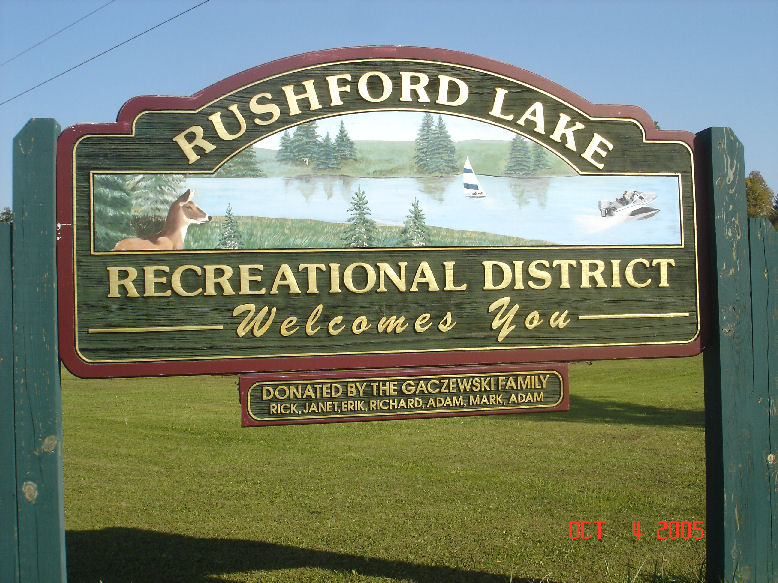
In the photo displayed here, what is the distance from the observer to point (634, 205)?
4.48 metres

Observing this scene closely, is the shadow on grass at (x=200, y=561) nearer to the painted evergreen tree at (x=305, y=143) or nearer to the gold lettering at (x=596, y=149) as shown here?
the gold lettering at (x=596, y=149)

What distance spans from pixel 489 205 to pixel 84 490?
6587mm

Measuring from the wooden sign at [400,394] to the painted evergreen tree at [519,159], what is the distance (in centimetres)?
110

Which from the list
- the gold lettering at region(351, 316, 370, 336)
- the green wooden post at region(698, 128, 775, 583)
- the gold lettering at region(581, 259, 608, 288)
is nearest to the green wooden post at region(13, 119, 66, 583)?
the gold lettering at region(351, 316, 370, 336)

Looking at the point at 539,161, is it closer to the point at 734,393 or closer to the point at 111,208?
the point at 734,393

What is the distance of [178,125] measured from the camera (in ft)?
13.4

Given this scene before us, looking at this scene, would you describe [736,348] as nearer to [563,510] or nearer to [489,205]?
[489,205]

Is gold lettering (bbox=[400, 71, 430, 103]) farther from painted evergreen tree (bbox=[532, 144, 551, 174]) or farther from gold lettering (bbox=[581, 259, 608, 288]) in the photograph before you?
gold lettering (bbox=[581, 259, 608, 288])

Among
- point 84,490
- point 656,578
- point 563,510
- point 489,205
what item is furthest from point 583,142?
point 84,490

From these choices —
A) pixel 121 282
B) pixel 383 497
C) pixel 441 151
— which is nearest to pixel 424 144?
pixel 441 151

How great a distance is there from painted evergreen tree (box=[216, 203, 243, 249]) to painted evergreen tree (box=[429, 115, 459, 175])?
1113mm

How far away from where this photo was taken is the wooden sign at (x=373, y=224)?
13.2 ft

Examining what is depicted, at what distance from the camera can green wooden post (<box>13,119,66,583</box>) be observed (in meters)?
3.78

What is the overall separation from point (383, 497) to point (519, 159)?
16.1ft
